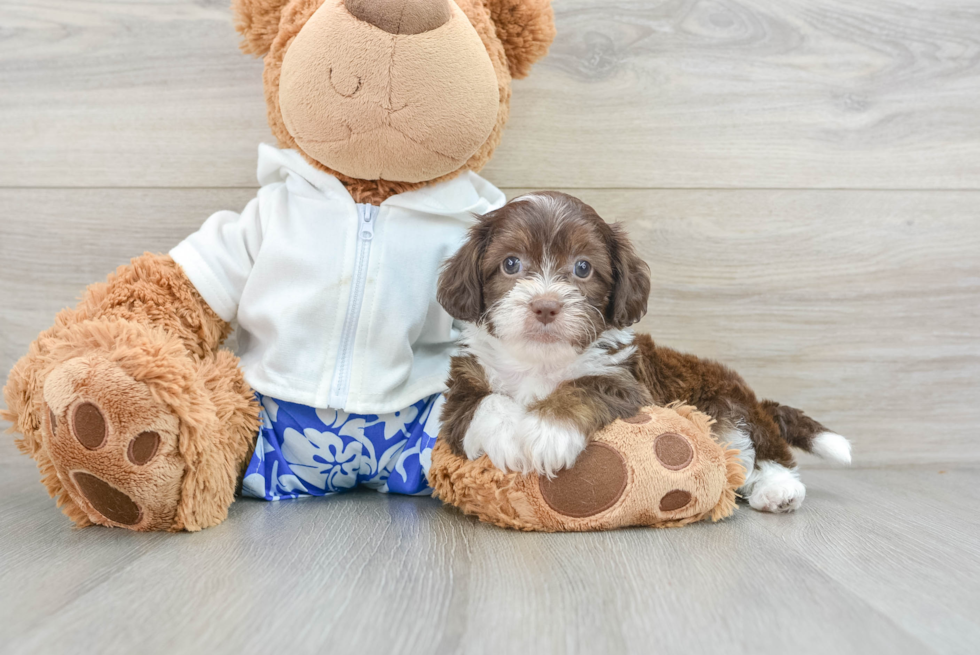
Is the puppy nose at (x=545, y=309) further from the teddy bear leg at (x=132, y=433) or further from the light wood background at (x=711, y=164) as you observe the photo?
the light wood background at (x=711, y=164)

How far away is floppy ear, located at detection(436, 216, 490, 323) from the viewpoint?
61.3 inches

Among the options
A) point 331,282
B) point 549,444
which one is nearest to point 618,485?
point 549,444

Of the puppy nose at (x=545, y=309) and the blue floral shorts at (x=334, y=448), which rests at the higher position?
the puppy nose at (x=545, y=309)

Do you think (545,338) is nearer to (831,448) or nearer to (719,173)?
(831,448)

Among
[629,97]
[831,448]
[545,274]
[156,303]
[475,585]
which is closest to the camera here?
[475,585]

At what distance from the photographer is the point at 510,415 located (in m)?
1.51

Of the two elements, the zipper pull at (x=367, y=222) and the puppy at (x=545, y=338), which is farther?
the zipper pull at (x=367, y=222)

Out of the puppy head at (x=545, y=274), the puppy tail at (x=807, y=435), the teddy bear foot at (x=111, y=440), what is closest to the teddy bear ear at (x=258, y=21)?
the puppy head at (x=545, y=274)

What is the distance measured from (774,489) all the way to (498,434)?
28.1 inches

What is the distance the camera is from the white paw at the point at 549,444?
1436 mm

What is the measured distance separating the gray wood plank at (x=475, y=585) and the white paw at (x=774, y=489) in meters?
0.05

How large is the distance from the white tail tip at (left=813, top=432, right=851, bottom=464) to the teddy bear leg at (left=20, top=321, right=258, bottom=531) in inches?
56.3

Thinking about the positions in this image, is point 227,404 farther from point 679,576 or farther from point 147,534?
point 679,576

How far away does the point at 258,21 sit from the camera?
1742 millimetres
